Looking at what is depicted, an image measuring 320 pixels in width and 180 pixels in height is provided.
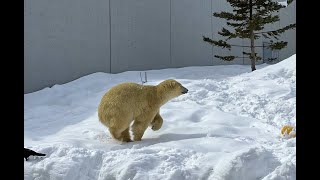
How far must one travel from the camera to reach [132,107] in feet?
13.9

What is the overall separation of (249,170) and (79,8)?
7.42 metres

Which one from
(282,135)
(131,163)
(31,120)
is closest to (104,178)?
(131,163)

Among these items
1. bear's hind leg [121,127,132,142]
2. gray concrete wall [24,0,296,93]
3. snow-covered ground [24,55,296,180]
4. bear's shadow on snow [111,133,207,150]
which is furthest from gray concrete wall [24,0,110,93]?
bear's shadow on snow [111,133,207,150]

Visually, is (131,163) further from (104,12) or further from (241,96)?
(104,12)

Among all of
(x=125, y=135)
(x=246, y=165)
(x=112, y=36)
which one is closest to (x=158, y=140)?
(x=125, y=135)

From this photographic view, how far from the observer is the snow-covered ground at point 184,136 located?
299 centimetres

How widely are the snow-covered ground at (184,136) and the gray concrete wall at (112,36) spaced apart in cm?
72

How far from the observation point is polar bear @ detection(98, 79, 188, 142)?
4195 mm

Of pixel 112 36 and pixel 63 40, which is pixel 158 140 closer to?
pixel 63 40

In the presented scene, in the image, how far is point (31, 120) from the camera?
6.23 m

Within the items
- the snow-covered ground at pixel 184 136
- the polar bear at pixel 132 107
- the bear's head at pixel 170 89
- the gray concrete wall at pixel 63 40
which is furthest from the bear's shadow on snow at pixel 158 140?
the gray concrete wall at pixel 63 40

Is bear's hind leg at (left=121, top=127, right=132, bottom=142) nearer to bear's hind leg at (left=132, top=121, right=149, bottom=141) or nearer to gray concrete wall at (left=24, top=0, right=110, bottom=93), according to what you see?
bear's hind leg at (left=132, top=121, right=149, bottom=141)

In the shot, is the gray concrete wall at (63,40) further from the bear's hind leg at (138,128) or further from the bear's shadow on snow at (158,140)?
the bear's shadow on snow at (158,140)
